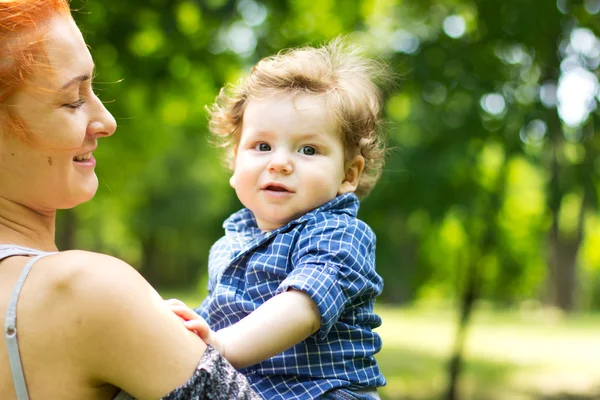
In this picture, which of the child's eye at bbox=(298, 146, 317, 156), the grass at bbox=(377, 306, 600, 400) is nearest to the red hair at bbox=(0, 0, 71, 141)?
the child's eye at bbox=(298, 146, 317, 156)

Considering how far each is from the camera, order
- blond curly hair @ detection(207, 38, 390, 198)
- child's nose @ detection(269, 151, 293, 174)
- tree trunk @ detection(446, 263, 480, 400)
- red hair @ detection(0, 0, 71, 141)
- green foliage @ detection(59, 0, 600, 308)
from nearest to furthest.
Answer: red hair @ detection(0, 0, 71, 141) < child's nose @ detection(269, 151, 293, 174) < blond curly hair @ detection(207, 38, 390, 198) < green foliage @ detection(59, 0, 600, 308) < tree trunk @ detection(446, 263, 480, 400)

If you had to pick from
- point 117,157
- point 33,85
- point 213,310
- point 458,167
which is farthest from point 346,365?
point 117,157

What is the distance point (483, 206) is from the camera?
674 cm

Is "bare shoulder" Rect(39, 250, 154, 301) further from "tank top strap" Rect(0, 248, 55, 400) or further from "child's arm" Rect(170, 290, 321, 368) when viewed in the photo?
"child's arm" Rect(170, 290, 321, 368)

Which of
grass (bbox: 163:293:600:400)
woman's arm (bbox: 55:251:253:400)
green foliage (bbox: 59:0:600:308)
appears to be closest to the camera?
woman's arm (bbox: 55:251:253:400)

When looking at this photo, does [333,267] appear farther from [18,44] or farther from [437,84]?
[437,84]

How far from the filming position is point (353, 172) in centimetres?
235

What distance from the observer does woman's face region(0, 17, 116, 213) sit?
1.66 metres

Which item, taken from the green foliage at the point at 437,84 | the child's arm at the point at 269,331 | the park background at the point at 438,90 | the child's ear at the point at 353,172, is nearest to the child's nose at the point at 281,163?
the child's ear at the point at 353,172

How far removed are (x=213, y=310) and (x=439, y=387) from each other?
323 inches

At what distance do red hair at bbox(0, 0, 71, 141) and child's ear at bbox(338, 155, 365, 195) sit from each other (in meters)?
0.98

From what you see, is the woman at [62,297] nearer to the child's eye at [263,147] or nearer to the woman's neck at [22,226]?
the woman's neck at [22,226]

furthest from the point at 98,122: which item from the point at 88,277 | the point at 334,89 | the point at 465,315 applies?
the point at 465,315

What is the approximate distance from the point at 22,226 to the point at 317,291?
697mm
